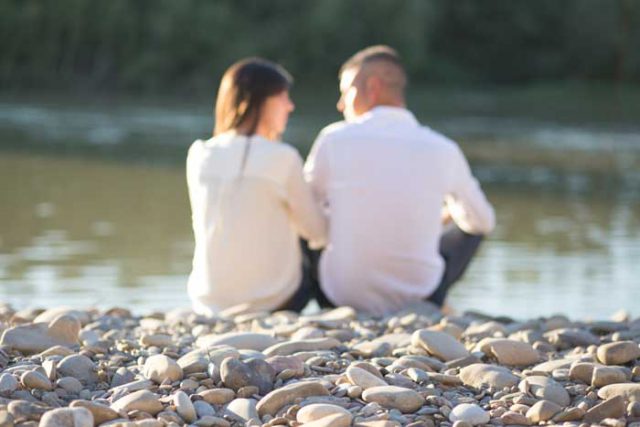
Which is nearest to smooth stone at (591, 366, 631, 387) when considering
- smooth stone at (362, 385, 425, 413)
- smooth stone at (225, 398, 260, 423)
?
smooth stone at (362, 385, 425, 413)

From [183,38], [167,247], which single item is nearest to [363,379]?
[167,247]

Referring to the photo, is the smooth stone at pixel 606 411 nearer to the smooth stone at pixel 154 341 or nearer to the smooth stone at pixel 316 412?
the smooth stone at pixel 316 412

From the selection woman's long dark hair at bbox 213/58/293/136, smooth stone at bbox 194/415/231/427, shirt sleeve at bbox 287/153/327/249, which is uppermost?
woman's long dark hair at bbox 213/58/293/136

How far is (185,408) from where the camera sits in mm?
2227

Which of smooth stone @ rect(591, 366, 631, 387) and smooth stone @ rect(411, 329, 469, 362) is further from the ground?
smooth stone @ rect(411, 329, 469, 362)

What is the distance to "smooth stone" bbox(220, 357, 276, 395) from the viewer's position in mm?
2391

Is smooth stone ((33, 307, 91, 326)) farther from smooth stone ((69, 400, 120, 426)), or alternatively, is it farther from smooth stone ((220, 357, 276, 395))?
smooth stone ((69, 400, 120, 426))

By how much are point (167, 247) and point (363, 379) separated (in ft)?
14.2

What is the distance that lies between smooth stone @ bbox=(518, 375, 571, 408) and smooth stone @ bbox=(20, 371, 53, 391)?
2.94 ft

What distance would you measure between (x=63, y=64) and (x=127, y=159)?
1795 centimetres

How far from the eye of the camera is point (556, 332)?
3.12 meters

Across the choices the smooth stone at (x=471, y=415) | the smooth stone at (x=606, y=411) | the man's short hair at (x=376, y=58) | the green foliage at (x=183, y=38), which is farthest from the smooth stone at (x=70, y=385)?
the green foliage at (x=183, y=38)

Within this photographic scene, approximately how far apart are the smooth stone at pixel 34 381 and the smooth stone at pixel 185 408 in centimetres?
25

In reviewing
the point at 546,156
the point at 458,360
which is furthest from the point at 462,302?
the point at 546,156
